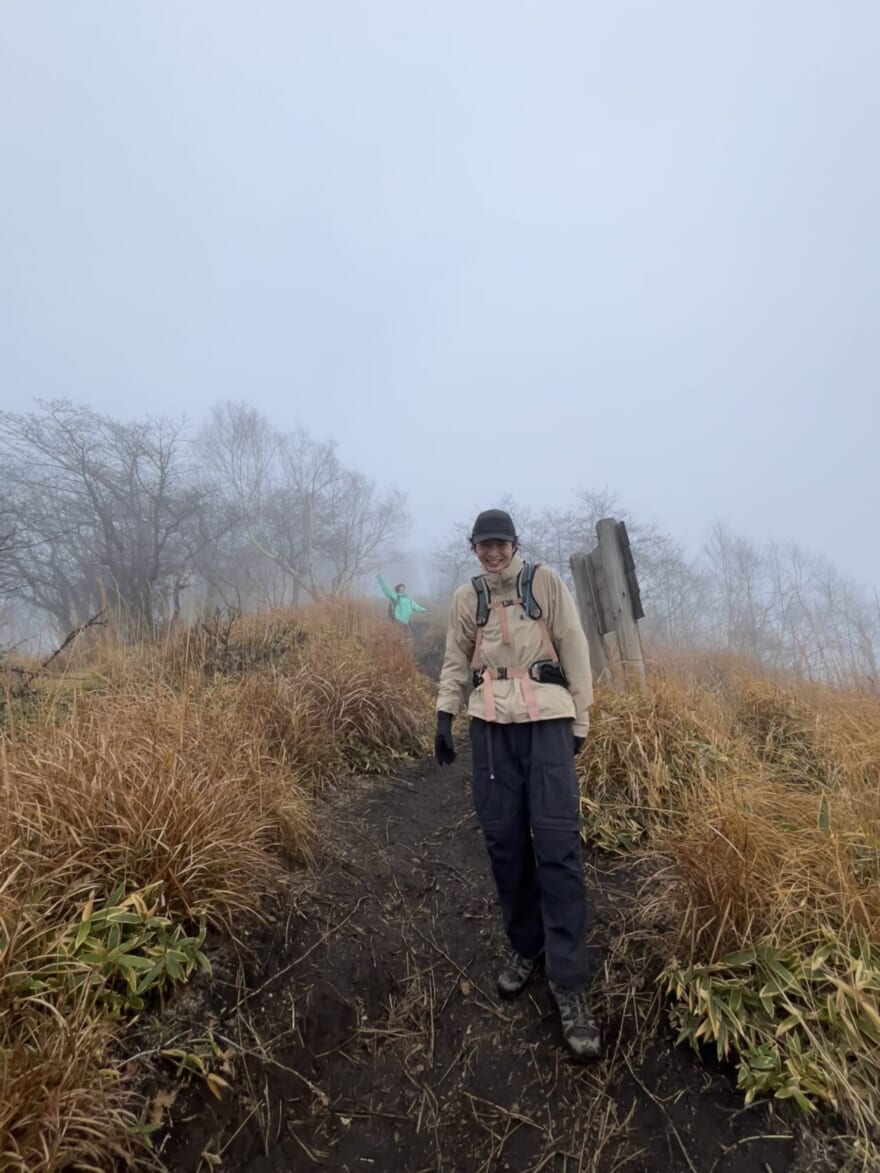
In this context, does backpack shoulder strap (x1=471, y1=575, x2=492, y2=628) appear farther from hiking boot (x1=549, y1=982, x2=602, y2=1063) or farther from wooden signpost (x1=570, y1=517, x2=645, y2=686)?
wooden signpost (x1=570, y1=517, x2=645, y2=686)

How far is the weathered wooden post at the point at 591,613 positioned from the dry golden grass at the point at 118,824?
2039 mm

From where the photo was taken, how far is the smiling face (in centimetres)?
236

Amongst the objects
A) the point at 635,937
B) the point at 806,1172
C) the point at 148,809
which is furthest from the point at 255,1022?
the point at 806,1172

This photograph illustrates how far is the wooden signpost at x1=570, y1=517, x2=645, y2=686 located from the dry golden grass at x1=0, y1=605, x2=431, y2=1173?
2.08 m

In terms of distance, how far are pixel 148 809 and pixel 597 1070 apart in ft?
6.43

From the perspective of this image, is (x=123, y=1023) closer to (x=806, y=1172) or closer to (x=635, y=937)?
(x=635, y=937)

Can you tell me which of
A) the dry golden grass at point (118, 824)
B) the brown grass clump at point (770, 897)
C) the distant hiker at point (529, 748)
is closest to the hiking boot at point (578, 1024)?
the distant hiker at point (529, 748)

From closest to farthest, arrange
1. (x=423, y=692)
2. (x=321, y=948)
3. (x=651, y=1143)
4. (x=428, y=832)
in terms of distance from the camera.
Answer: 1. (x=651, y=1143)
2. (x=321, y=948)
3. (x=428, y=832)
4. (x=423, y=692)

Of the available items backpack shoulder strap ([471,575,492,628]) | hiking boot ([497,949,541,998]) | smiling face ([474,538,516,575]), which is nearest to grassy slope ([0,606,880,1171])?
hiking boot ([497,949,541,998])

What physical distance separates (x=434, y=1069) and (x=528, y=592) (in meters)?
1.85

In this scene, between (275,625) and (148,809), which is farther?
(275,625)

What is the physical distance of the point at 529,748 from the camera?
2221 mm

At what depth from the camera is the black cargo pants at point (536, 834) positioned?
81.2 inches

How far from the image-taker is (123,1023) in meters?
1.77
